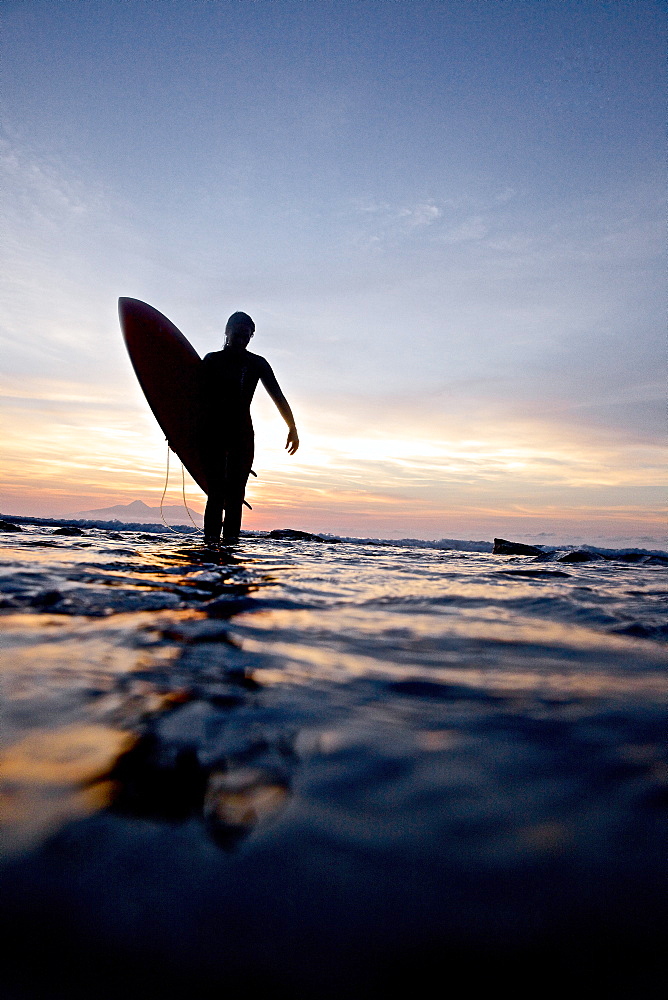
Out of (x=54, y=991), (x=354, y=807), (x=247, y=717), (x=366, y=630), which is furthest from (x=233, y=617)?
(x=54, y=991)

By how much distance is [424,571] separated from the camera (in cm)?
546

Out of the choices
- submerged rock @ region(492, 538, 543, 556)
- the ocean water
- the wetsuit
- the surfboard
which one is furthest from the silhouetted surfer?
submerged rock @ region(492, 538, 543, 556)

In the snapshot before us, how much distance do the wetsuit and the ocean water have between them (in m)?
5.44

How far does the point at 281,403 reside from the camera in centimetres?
766

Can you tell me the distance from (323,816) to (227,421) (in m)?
6.87

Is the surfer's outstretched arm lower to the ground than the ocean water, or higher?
higher

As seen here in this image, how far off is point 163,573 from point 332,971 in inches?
140

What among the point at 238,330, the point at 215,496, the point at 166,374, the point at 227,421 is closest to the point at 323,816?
the point at 215,496

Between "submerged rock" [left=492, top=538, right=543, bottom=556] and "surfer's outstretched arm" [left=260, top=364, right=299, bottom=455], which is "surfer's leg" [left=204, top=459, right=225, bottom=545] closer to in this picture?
"surfer's outstretched arm" [left=260, top=364, right=299, bottom=455]

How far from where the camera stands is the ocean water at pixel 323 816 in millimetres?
609

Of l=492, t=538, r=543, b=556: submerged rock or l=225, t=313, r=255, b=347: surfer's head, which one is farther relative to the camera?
l=492, t=538, r=543, b=556: submerged rock

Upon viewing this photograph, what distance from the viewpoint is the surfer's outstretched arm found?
752cm

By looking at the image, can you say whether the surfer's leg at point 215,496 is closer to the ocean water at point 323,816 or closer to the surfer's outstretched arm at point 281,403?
the surfer's outstretched arm at point 281,403

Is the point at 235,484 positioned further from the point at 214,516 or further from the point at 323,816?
the point at 323,816
